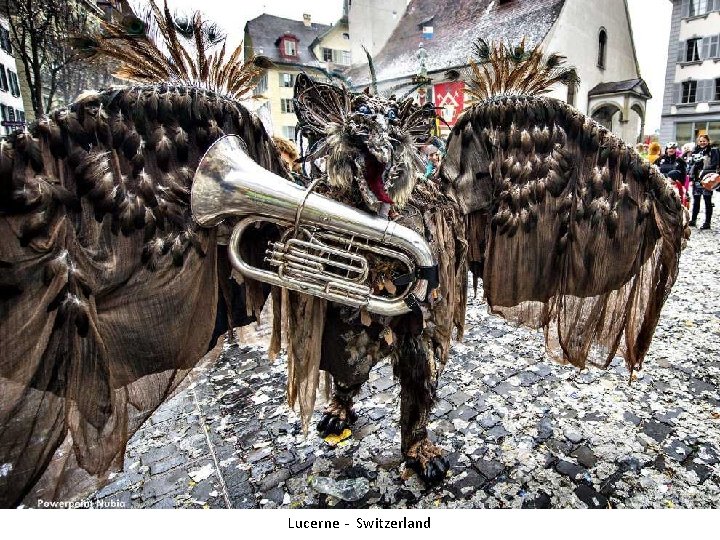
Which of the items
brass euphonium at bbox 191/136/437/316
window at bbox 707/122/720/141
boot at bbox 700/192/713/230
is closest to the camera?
brass euphonium at bbox 191/136/437/316

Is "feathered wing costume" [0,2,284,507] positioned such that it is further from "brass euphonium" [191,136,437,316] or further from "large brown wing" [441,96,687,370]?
"large brown wing" [441,96,687,370]

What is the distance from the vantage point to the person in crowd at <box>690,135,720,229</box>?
29.3 feet

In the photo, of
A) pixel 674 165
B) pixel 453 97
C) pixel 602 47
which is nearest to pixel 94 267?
pixel 453 97

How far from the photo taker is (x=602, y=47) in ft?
48.6

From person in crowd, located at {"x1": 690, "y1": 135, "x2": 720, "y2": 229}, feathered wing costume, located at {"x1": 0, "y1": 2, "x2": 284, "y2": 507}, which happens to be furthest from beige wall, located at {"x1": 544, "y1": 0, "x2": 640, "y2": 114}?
feathered wing costume, located at {"x1": 0, "y1": 2, "x2": 284, "y2": 507}

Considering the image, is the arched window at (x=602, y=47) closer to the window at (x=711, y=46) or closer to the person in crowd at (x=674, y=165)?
the person in crowd at (x=674, y=165)

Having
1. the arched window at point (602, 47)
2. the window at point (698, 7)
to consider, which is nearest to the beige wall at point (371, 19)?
the arched window at point (602, 47)

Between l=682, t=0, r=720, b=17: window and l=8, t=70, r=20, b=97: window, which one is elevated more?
l=682, t=0, r=720, b=17: window

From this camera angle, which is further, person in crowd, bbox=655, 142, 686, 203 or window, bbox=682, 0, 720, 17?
window, bbox=682, 0, 720, 17

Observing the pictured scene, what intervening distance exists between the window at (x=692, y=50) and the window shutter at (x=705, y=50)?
0.20 metres

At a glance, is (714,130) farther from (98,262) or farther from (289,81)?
(98,262)

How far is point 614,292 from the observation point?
7.82 feet

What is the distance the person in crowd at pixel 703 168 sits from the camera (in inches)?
351

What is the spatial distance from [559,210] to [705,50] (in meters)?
30.1
